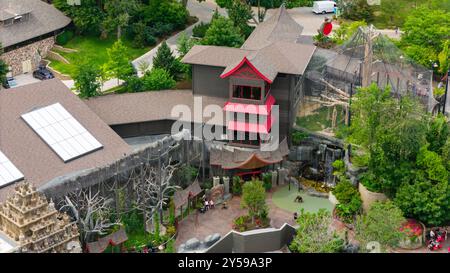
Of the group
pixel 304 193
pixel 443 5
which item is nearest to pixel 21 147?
pixel 304 193

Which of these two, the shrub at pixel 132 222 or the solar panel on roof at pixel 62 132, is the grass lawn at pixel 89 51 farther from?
the shrub at pixel 132 222

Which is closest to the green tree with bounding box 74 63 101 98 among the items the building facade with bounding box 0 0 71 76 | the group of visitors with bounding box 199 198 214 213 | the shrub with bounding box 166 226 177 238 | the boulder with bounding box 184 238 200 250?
the building facade with bounding box 0 0 71 76

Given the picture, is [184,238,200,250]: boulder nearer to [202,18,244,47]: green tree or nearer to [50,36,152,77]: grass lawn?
[202,18,244,47]: green tree

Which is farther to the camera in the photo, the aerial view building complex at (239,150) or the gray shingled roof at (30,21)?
the gray shingled roof at (30,21)

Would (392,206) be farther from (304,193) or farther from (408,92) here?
(408,92)

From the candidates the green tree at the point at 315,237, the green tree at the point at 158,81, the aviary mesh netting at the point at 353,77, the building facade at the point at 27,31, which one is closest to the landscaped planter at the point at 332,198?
the aviary mesh netting at the point at 353,77
